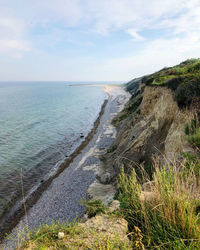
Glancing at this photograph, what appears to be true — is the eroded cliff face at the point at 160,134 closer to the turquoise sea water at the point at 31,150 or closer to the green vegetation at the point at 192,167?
the green vegetation at the point at 192,167

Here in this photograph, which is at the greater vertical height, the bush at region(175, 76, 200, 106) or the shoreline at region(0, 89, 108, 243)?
the bush at region(175, 76, 200, 106)

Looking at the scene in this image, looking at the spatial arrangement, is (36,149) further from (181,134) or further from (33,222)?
(181,134)

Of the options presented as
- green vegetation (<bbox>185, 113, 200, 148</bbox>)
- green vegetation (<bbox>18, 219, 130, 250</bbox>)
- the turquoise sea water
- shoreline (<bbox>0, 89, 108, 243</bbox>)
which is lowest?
shoreline (<bbox>0, 89, 108, 243</bbox>)

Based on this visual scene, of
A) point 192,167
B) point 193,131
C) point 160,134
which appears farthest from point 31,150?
point 192,167

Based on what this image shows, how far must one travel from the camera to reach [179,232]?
3.66 m

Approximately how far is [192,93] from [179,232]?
386 inches

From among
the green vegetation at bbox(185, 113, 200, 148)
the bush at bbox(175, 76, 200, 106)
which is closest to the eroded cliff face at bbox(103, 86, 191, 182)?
the green vegetation at bbox(185, 113, 200, 148)

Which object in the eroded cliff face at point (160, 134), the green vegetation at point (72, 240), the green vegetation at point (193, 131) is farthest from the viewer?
the eroded cliff face at point (160, 134)

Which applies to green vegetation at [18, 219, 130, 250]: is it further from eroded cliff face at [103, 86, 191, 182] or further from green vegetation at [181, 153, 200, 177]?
eroded cliff face at [103, 86, 191, 182]

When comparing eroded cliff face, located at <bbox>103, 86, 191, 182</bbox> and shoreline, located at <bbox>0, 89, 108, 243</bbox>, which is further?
shoreline, located at <bbox>0, 89, 108, 243</bbox>

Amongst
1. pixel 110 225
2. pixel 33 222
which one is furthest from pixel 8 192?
pixel 110 225

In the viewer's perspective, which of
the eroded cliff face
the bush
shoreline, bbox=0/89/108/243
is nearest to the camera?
the eroded cliff face

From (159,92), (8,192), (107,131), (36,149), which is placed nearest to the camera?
(159,92)

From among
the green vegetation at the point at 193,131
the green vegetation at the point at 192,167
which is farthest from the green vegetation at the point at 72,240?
the green vegetation at the point at 193,131
